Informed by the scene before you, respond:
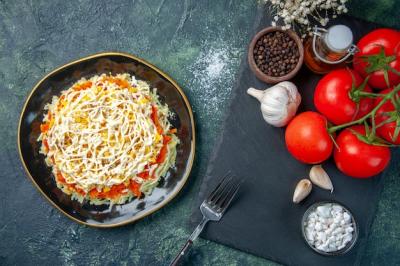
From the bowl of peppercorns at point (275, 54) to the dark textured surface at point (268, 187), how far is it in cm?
10

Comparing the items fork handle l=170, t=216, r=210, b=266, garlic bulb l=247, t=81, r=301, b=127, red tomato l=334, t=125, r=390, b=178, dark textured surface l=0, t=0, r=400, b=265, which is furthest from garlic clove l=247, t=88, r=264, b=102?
fork handle l=170, t=216, r=210, b=266

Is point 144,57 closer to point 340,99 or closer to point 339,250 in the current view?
point 340,99

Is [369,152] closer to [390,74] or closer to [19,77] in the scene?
[390,74]

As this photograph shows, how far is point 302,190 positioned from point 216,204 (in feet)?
0.87

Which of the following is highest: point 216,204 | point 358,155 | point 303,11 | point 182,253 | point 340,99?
point 303,11

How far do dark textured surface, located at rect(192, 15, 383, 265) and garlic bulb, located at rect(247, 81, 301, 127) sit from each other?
73 mm

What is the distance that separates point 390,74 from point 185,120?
0.62 meters

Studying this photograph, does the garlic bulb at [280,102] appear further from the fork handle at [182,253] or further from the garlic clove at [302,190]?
the fork handle at [182,253]

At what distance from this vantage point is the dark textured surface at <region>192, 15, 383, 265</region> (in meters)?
1.50

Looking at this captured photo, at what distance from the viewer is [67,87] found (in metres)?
1.57

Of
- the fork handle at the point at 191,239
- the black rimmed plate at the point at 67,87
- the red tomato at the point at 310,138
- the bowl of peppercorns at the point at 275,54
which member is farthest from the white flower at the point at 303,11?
the fork handle at the point at 191,239

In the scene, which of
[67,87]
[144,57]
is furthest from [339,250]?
[67,87]

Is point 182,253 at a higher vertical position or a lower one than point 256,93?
lower

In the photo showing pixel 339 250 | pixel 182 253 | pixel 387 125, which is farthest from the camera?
pixel 182 253
